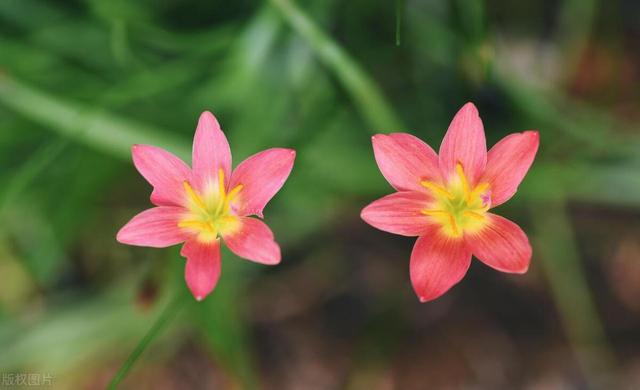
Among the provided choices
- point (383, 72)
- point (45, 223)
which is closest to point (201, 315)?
point (45, 223)

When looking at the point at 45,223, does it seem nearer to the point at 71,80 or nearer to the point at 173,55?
the point at 71,80

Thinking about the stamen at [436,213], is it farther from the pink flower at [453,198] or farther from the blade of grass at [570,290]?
the blade of grass at [570,290]

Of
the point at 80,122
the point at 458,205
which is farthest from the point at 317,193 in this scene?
the point at 458,205

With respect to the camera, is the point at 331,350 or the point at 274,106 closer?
the point at 274,106

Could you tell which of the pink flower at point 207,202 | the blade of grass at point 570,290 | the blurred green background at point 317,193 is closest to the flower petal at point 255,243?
the pink flower at point 207,202

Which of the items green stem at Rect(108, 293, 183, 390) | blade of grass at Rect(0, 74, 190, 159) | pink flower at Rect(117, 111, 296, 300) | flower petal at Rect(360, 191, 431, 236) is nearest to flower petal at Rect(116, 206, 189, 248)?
pink flower at Rect(117, 111, 296, 300)

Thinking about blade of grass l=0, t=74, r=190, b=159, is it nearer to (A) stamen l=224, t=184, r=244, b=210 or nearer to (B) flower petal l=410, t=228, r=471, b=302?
(A) stamen l=224, t=184, r=244, b=210
